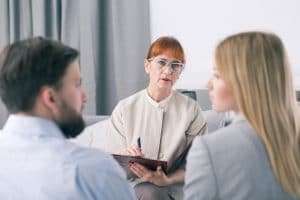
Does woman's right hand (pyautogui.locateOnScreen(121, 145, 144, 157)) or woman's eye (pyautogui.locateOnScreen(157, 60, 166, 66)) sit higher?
woman's eye (pyautogui.locateOnScreen(157, 60, 166, 66))

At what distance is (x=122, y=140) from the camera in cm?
261

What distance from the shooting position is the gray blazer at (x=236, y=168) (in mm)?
1326

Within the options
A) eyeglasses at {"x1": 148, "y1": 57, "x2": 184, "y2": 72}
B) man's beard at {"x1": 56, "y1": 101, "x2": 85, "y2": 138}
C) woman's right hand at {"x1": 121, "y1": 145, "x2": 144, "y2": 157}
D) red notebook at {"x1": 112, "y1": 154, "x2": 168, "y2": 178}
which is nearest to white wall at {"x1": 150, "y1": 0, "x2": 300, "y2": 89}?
eyeglasses at {"x1": 148, "y1": 57, "x2": 184, "y2": 72}

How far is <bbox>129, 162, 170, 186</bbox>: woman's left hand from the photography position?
2.36m

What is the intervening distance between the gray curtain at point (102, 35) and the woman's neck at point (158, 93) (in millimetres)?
770

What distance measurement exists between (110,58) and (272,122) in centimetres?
226

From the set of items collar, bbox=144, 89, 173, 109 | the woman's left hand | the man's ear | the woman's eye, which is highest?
the man's ear

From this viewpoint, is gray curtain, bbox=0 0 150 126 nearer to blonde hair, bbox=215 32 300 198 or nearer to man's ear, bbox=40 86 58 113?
blonde hair, bbox=215 32 300 198

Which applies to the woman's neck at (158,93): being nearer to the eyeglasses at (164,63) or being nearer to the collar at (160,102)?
the collar at (160,102)

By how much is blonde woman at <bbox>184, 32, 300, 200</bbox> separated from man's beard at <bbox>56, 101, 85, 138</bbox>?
1.08 ft

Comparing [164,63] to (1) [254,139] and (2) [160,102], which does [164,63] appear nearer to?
(2) [160,102]

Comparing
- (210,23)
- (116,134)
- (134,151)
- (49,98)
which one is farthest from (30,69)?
(210,23)

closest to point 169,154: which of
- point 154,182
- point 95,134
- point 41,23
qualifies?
point 154,182

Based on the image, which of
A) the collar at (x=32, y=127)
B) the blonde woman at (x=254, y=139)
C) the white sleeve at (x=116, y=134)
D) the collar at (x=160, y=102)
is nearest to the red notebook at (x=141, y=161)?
the white sleeve at (x=116, y=134)
